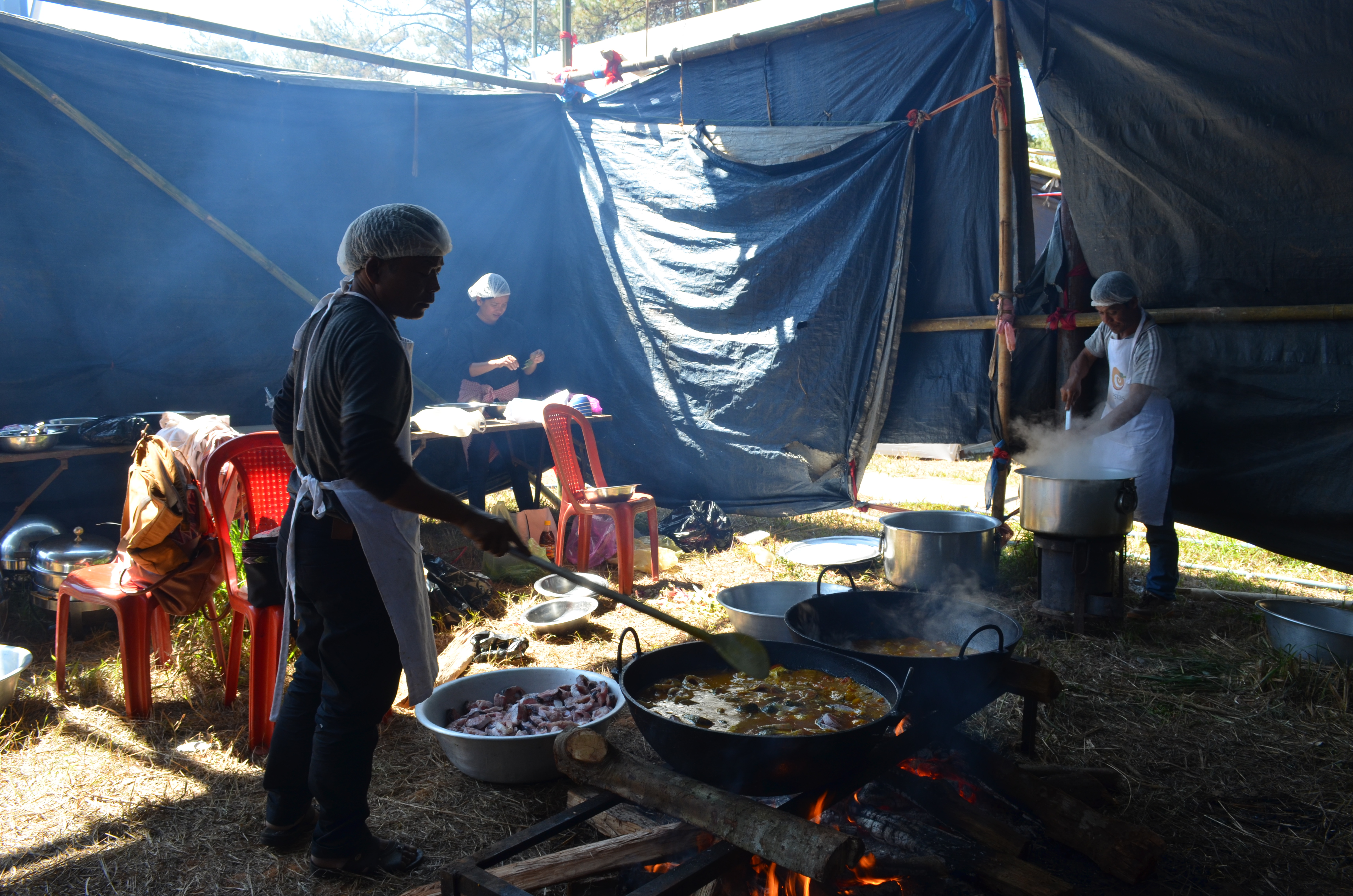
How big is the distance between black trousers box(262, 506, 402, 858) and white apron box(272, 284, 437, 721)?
0.04 metres

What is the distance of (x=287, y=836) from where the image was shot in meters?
2.47

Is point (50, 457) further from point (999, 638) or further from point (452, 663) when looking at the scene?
point (999, 638)

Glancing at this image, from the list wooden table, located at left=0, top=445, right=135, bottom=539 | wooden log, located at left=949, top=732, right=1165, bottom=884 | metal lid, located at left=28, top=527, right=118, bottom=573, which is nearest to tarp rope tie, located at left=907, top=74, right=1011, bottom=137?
wooden log, located at left=949, top=732, right=1165, bottom=884

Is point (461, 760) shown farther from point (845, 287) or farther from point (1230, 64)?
point (1230, 64)

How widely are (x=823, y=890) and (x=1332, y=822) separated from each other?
2.02 metres

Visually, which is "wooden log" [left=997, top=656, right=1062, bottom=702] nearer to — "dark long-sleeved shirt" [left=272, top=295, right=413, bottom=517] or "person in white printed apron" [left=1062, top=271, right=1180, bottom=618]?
"dark long-sleeved shirt" [left=272, top=295, right=413, bottom=517]

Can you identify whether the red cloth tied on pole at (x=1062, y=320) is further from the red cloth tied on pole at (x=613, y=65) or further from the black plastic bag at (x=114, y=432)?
the black plastic bag at (x=114, y=432)

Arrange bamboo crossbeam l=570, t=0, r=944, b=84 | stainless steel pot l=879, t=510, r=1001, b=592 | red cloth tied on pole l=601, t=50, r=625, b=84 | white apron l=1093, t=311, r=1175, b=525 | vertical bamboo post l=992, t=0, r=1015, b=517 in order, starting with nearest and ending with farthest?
stainless steel pot l=879, t=510, r=1001, b=592, white apron l=1093, t=311, r=1175, b=525, vertical bamboo post l=992, t=0, r=1015, b=517, bamboo crossbeam l=570, t=0, r=944, b=84, red cloth tied on pole l=601, t=50, r=625, b=84

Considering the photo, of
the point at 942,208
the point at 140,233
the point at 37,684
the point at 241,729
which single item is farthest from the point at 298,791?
the point at 942,208

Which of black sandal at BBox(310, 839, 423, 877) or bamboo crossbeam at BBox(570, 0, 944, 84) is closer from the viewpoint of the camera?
black sandal at BBox(310, 839, 423, 877)

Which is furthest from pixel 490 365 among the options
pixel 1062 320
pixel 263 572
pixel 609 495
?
pixel 1062 320

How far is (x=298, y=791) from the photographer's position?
2.45 metres

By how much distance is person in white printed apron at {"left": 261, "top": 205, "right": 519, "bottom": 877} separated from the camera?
2.03m

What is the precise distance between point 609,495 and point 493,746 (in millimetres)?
2537
